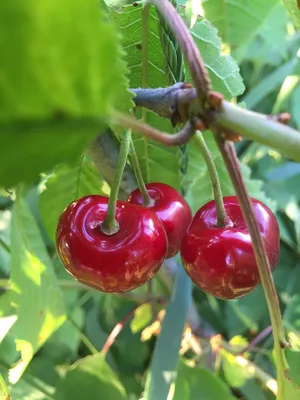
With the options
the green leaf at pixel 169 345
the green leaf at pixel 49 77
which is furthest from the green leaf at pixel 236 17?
the green leaf at pixel 49 77

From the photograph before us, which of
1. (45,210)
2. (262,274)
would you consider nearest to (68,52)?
(262,274)

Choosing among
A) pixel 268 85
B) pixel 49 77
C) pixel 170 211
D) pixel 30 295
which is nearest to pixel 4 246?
pixel 30 295

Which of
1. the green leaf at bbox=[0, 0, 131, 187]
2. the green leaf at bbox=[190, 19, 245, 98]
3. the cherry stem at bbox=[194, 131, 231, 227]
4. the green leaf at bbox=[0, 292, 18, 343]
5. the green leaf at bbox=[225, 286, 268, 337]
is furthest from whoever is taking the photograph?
the green leaf at bbox=[225, 286, 268, 337]

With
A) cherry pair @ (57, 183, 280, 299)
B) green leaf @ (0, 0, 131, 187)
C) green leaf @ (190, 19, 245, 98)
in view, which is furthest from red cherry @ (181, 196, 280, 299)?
green leaf @ (0, 0, 131, 187)

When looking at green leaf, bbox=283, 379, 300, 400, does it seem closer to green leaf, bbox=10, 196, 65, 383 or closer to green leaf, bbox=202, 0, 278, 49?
green leaf, bbox=10, 196, 65, 383

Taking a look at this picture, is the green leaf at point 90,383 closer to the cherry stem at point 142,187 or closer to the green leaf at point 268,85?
the cherry stem at point 142,187

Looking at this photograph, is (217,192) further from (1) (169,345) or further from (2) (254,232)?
(1) (169,345)
